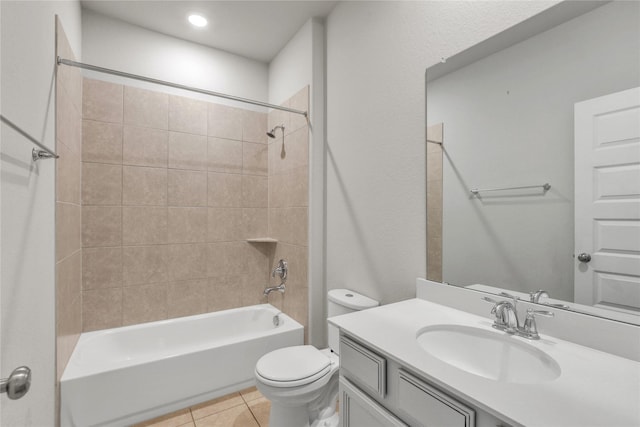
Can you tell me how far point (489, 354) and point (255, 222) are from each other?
2.27 m

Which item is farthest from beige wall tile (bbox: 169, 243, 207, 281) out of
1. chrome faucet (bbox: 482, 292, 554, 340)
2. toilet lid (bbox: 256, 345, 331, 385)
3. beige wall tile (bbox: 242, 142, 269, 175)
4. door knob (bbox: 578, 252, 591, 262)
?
door knob (bbox: 578, 252, 591, 262)

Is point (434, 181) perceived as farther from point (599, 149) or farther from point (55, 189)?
point (55, 189)

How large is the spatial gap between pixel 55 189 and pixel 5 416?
108cm

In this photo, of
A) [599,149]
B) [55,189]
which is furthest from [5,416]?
[599,149]

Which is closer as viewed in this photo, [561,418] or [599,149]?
[561,418]

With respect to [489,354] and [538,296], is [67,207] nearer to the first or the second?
[489,354]

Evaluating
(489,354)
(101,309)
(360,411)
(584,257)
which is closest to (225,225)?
(101,309)

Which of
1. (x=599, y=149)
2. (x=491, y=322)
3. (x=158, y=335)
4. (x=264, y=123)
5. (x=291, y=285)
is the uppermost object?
(x=264, y=123)

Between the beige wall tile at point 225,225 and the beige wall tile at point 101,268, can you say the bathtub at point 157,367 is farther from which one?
the beige wall tile at point 225,225

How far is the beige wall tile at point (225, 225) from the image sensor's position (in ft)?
8.77

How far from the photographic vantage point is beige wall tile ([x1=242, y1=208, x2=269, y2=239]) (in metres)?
2.85

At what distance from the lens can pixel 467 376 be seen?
769mm

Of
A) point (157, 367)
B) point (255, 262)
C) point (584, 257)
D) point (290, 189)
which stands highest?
point (290, 189)

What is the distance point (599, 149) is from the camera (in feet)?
3.05
